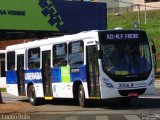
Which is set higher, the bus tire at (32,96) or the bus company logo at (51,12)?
the bus company logo at (51,12)

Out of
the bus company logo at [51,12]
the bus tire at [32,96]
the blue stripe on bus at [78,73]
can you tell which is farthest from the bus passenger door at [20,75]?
the bus company logo at [51,12]

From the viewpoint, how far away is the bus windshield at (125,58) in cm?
2053

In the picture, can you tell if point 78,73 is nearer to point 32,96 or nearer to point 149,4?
point 32,96

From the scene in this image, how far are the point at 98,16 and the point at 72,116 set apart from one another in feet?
72.2

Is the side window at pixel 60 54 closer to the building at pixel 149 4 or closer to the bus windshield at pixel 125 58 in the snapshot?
the bus windshield at pixel 125 58

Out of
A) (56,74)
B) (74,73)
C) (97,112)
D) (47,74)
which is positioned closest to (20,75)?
(47,74)

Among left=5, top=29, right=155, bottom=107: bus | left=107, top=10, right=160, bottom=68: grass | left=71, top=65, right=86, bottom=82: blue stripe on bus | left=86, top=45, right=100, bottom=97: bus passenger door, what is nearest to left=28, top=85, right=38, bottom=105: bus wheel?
left=5, top=29, right=155, bottom=107: bus

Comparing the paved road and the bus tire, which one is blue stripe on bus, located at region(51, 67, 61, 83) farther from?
the bus tire

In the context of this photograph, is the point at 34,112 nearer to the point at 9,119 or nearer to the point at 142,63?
the point at 9,119

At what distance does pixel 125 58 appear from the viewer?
20.8 meters

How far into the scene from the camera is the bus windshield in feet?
67.4

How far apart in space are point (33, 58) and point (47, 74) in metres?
1.64

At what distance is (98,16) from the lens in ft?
131

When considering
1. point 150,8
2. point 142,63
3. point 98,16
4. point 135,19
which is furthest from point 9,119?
point 150,8
